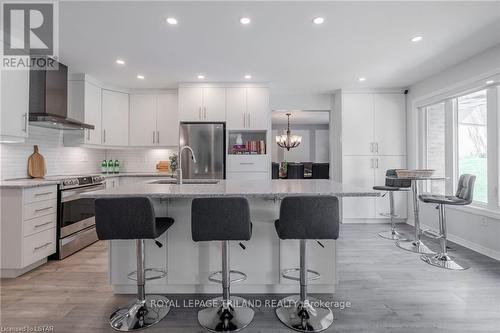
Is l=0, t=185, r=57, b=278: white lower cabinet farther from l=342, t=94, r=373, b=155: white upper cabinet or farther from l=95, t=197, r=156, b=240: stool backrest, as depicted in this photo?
l=342, t=94, r=373, b=155: white upper cabinet

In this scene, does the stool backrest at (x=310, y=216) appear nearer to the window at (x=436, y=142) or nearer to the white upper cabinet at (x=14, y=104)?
the white upper cabinet at (x=14, y=104)

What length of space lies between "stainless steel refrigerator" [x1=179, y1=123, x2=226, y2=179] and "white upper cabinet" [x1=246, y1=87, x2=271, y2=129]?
54 centimetres

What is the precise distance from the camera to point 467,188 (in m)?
2.90

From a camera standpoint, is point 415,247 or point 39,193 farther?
point 415,247

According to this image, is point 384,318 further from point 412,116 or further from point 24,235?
point 412,116

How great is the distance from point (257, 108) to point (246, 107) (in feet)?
0.63

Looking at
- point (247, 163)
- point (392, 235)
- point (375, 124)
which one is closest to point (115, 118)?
point (247, 163)

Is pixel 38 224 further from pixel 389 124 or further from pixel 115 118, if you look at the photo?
pixel 389 124

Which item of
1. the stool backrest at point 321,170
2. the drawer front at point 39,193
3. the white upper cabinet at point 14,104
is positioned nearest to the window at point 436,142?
the stool backrest at point 321,170

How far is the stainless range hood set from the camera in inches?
126

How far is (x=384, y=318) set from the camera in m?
1.96

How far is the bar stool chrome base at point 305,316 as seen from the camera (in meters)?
1.83

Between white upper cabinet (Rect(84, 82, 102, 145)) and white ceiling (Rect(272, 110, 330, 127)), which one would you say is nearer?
white upper cabinet (Rect(84, 82, 102, 145))

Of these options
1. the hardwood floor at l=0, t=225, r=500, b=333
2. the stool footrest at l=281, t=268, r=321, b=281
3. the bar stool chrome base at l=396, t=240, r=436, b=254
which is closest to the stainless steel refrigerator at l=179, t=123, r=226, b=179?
the hardwood floor at l=0, t=225, r=500, b=333
